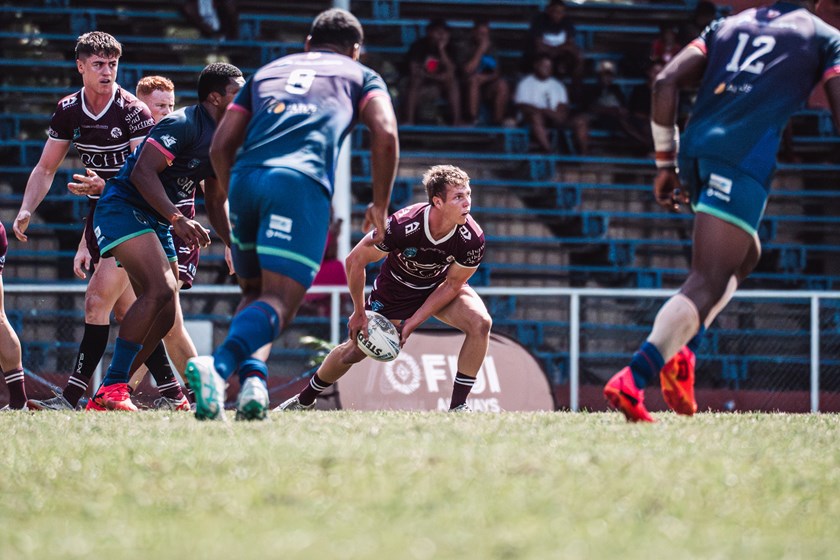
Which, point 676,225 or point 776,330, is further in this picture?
point 676,225

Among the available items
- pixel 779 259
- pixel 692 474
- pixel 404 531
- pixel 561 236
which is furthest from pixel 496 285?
pixel 404 531

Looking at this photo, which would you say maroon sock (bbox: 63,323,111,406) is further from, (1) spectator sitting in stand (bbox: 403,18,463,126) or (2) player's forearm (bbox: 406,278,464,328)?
(1) spectator sitting in stand (bbox: 403,18,463,126)

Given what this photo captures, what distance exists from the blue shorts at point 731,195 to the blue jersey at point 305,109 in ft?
5.56

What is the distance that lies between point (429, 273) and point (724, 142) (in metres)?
2.98

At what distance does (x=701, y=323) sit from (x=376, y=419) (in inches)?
74.1

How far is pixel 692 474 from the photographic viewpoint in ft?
13.6

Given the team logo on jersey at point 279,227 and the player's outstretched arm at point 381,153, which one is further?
the player's outstretched arm at point 381,153

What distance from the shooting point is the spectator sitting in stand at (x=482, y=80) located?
54.9 ft

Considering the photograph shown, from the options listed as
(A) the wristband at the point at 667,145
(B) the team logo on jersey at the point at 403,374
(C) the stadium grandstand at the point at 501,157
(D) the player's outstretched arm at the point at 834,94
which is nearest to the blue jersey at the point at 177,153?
(A) the wristband at the point at 667,145

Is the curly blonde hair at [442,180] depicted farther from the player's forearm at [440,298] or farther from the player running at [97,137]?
the player running at [97,137]

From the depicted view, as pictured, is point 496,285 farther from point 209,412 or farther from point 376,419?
point 209,412

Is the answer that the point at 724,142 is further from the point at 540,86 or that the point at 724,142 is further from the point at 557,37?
the point at 557,37

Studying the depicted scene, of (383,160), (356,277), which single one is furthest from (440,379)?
(383,160)

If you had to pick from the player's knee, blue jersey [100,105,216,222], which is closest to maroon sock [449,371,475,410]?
the player's knee
